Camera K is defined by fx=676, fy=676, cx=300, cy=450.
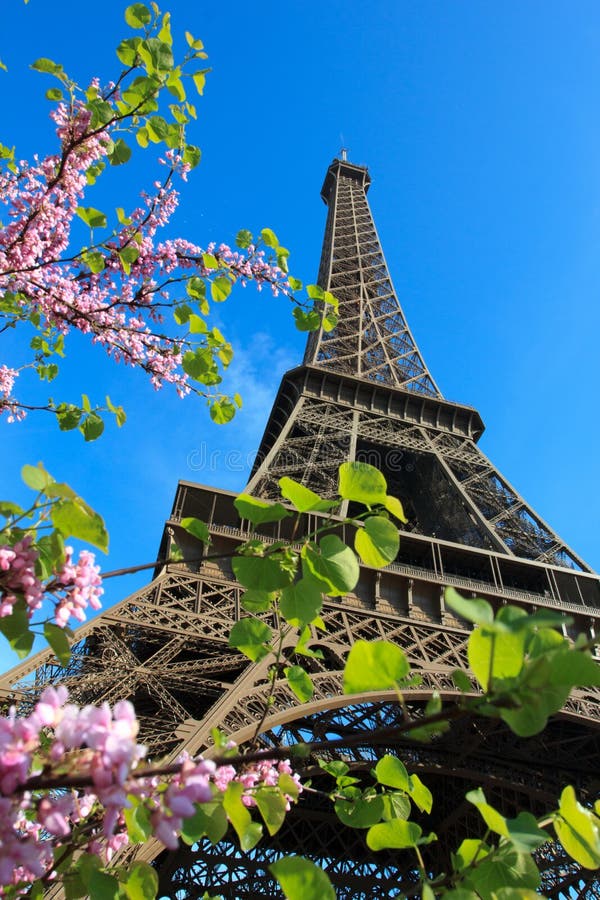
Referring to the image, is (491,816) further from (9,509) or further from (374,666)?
(9,509)

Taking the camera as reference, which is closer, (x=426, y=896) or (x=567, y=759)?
(x=426, y=896)

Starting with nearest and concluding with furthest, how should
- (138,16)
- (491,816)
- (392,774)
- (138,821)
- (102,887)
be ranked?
(491,816) < (138,821) < (102,887) < (392,774) < (138,16)

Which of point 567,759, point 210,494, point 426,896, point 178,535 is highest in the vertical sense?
point 210,494

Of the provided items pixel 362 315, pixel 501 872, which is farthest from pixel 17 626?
pixel 362 315

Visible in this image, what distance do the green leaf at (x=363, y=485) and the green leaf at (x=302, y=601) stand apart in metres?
0.34

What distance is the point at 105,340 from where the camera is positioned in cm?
489

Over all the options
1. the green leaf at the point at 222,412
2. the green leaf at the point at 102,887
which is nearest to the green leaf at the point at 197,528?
the green leaf at the point at 102,887

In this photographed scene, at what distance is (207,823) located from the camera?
82.4 inches

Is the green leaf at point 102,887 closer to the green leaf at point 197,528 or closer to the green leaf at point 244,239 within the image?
the green leaf at point 197,528

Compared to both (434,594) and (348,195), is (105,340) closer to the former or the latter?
(434,594)

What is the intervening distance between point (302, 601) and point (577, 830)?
39.9 inches

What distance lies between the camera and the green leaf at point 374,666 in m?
1.61

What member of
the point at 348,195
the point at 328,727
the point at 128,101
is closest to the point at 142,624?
the point at 328,727

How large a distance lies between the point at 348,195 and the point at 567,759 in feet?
130
